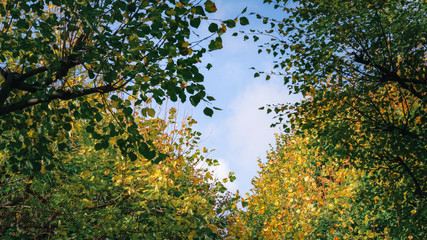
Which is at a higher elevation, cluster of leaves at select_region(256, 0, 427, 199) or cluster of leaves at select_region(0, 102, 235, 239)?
cluster of leaves at select_region(256, 0, 427, 199)

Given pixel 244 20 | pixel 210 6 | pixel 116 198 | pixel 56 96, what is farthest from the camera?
pixel 116 198

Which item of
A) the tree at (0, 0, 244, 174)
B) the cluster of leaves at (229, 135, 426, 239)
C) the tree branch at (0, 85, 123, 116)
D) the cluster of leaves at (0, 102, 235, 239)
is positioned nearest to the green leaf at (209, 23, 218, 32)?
the tree at (0, 0, 244, 174)

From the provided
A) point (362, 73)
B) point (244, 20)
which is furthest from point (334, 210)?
point (244, 20)

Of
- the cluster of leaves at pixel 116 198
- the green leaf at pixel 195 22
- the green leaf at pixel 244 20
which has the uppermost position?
the green leaf at pixel 244 20

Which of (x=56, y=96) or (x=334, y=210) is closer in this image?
(x=56, y=96)

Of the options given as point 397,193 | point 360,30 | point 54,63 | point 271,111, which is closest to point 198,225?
point 271,111

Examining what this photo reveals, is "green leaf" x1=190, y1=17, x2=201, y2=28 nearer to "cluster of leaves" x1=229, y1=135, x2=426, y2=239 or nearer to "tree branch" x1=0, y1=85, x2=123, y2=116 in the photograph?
"tree branch" x1=0, y1=85, x2=123, y2=116

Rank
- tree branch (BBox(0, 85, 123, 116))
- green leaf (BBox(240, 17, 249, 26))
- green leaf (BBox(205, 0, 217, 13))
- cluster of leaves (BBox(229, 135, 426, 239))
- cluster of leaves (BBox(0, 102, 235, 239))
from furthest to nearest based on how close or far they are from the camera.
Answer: cluster of leaves (BBox(229, 135, 426, 239)) < cluster of leaves (BBox(0, 102, 235, 239)) < tree branch (BBox(0, 85, 123, 116)) < green leaf (BBox(240, 17, 249, 26)) < green leaf (BBox(205, 0, 217, 13))

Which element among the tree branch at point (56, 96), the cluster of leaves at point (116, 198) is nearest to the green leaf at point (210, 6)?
the tree branch at point (56, 96)

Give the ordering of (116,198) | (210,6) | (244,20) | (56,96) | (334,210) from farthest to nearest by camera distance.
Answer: (334,210) → (116,198) → (56,96) → (244,20) → (210,6)

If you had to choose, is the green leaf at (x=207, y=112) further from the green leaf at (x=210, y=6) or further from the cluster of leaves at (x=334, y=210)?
the cluster of leaves at (x=334, y=210)

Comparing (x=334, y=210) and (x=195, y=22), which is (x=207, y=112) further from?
(x=334, y=210)

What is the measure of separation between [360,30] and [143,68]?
5447 millimetres

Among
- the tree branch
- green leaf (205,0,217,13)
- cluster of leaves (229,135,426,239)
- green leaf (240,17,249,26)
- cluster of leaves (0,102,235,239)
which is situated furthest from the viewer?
cluster of leaves (229,135,426,239)
